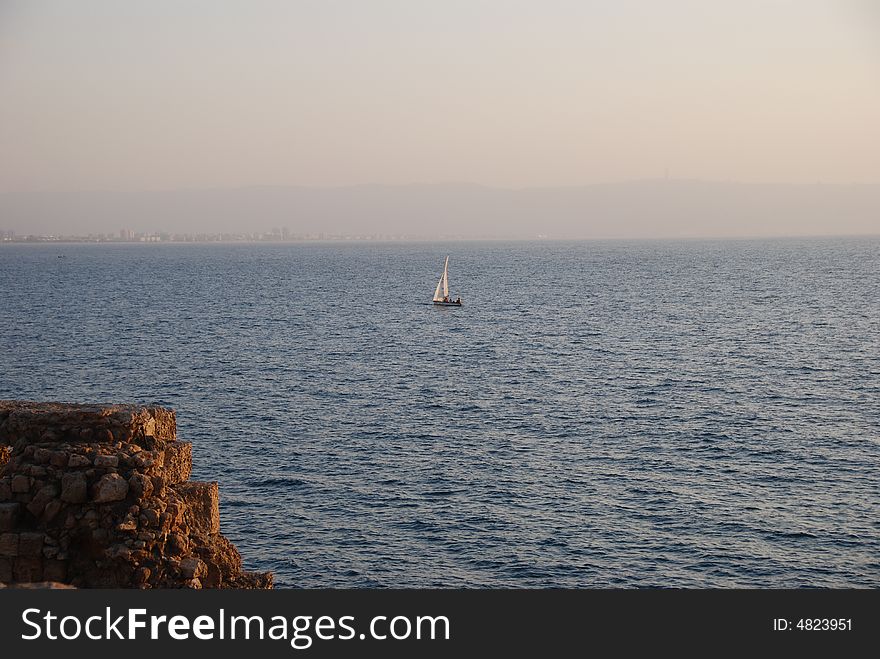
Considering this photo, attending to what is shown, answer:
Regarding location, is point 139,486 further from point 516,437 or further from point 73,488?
point 516,437

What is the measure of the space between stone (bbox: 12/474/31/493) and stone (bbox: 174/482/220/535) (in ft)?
12.7

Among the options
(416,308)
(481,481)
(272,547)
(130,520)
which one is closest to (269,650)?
(130,520)

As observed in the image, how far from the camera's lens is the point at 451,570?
145ft

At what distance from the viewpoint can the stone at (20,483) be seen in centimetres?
2316

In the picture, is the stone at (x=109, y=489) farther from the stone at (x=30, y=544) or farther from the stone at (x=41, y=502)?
the stone at (x=30, y=544)

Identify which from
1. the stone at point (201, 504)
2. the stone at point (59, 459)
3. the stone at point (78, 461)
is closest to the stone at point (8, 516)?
the stone at point (59, 459)

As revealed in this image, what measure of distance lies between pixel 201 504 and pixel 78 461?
3908 mm

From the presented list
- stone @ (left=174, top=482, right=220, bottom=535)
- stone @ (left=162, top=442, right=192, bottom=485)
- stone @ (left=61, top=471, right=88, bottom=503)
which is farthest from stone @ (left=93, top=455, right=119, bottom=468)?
stone @ (left=174, top=482, right=220, bottom=535)

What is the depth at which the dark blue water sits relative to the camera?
4600 centimetres

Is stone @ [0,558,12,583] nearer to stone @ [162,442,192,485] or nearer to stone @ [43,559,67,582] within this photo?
stone @ [43,559,67,582]

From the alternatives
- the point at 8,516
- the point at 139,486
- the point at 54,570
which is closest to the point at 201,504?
the point at 139,486

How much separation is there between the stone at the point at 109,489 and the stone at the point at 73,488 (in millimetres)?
344

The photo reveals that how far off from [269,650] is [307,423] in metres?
58.3

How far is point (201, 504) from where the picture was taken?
25.9 meters
